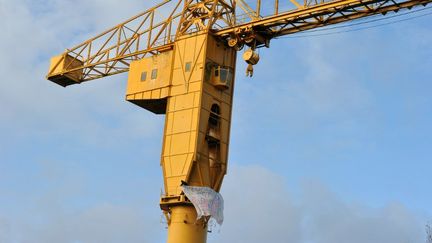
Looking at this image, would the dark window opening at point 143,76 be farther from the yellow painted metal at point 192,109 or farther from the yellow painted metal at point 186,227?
the yellow painted metal at point 186,227

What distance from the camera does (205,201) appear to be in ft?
129

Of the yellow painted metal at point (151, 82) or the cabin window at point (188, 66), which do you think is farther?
the yellow painted metal at point (151, 82)

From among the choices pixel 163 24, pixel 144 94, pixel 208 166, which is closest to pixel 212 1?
pixel 163 24

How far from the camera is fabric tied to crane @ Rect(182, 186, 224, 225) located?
127 ft

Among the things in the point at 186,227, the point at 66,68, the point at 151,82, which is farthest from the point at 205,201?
the point at 66,68

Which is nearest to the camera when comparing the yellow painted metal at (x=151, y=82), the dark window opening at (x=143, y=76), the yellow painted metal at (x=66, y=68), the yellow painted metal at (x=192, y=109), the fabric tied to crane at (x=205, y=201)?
the fabric tied to crane at (x=205, y=201)

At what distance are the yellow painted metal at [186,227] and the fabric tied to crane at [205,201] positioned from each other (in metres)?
0.72

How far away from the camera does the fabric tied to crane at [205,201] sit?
3884 cm

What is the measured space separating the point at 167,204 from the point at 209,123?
4.83 metres

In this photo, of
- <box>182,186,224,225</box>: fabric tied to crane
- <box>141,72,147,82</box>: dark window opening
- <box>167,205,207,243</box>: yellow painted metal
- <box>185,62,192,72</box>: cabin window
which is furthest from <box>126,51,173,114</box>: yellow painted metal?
<box>167,205,207,243</box>: yellow painted metal

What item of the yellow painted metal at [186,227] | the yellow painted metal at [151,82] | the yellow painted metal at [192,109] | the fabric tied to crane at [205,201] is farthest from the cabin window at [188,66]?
the yellow painted metal at [186,227]

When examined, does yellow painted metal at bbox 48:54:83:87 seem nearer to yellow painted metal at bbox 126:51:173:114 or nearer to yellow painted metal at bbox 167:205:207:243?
yellow painted metal at bbox 126:51:173:114

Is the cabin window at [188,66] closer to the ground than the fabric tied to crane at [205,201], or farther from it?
farther from it

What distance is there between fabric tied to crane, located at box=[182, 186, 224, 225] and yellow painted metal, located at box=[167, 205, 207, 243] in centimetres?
72
